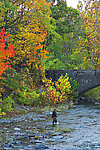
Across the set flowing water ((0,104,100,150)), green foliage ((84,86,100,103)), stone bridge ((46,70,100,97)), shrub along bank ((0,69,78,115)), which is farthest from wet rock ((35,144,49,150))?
green foliage ((84,86,100,103))

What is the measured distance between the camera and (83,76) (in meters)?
35.2

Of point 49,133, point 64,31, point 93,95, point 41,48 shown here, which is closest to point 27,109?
point 41,48

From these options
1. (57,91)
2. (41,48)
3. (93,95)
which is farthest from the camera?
(93,95)

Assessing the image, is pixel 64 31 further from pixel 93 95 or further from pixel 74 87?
pixel 74 87

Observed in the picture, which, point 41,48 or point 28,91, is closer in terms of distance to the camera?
point 41,48

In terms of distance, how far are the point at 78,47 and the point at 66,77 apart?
892 centimetres

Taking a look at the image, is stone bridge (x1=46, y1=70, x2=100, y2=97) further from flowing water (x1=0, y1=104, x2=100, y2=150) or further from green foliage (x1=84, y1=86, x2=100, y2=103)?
flowing water (x1=0, y1=104, x2=100, y2=150)

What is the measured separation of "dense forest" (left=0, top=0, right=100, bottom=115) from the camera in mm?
24281

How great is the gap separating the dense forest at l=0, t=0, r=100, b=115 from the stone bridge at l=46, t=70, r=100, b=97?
2.28 ft

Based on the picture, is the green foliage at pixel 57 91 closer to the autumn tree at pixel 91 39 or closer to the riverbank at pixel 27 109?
the riverbank at pixel 27 109

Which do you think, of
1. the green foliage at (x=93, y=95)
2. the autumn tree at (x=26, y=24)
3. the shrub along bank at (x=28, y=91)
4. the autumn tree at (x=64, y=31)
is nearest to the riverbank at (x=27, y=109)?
the shrub along bank at (x=28, y=91)

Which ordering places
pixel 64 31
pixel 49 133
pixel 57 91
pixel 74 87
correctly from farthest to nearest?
pixel 64 31
pixel 74 87
pixel 57 91
pixel 49 133

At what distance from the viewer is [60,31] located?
4234cm

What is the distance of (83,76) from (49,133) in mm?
18245
